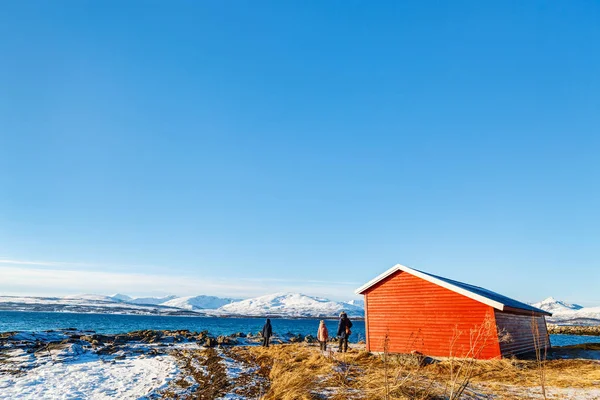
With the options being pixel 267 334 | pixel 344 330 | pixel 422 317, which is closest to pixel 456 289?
pixel 422 317

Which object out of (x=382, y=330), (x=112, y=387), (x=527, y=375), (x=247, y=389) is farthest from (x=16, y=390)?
(x=527, y=375)

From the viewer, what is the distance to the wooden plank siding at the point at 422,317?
Answer: 17750 mm

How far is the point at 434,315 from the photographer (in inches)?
759

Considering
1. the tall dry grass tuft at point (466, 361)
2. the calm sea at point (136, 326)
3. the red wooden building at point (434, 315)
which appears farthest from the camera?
the calm sea at point (136, 326)

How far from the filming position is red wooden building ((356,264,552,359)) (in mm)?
17672

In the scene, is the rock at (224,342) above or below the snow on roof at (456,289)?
below

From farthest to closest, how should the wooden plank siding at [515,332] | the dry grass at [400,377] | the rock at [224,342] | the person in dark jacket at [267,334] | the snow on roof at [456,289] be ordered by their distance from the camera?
the rock at [224,342] < the person in dark jacket at [267,334] < the wooden plank siding at [515,332] < the snow on roof at [456,289] < the dry grass at [400,377]

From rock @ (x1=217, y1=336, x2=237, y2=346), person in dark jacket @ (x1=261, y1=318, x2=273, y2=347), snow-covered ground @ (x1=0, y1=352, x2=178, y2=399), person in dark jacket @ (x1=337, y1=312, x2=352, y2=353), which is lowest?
rock @ (x1=217, y1=336, x2=237, y2=346)

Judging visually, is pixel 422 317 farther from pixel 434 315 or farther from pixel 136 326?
pixel 136 326

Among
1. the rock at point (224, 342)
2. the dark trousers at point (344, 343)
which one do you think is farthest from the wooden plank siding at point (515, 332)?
the rock at point (224, 342)

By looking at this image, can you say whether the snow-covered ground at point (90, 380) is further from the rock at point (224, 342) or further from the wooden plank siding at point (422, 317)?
the rock at point (224, 342)

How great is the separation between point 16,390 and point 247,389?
8.49m

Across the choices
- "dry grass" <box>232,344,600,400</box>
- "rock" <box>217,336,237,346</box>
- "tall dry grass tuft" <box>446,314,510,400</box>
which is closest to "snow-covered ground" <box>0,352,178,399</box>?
"dry grass" <box>232,344,600,400</box>

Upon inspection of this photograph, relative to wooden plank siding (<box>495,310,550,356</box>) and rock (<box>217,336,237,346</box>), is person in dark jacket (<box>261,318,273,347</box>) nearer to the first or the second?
rock (<box>217,336,237,346</box>)
